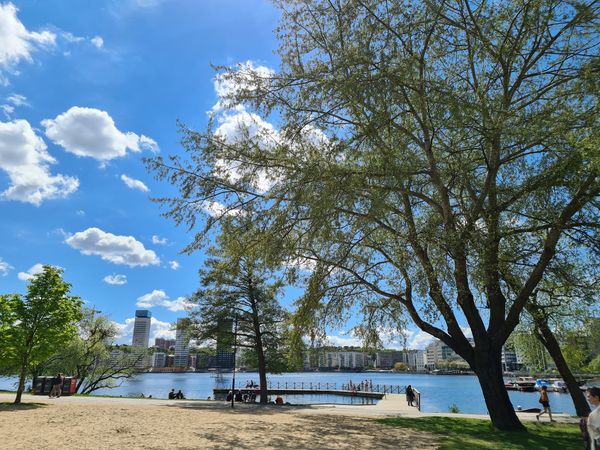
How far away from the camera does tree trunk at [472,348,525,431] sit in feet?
43.8

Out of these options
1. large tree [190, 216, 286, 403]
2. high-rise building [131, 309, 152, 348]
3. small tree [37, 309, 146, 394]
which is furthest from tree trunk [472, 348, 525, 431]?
high-rise building [131, 309, 152, 348]

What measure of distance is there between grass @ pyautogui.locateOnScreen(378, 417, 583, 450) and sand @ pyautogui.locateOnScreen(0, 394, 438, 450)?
2.29 feet

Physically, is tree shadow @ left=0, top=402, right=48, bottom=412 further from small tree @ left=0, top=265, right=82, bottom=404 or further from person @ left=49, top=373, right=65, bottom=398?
person @ left=49, top=373, right=65, bottom=398

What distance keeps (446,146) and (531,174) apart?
2469 mm

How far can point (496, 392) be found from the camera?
1341cm

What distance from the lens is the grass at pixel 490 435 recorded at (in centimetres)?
1070

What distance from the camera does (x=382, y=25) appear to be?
449 inches

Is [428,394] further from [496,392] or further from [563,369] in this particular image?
[496,392]

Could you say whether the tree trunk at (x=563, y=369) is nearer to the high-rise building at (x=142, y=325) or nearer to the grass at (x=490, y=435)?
the grass at (x=490, y=435)

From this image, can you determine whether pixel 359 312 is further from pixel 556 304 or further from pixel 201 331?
pixel 201 331

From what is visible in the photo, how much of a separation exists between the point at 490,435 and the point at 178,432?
8.88 m

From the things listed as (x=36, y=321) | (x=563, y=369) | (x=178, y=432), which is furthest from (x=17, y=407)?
(x=563, y=369)

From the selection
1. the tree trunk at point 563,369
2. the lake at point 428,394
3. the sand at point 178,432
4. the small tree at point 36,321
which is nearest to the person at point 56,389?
the small tree at point 36,321

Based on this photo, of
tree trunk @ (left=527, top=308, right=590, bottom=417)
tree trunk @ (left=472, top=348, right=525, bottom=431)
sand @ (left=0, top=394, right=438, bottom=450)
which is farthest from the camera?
tree trunk @ (left=527, top=308, right=590, bottom=417)
